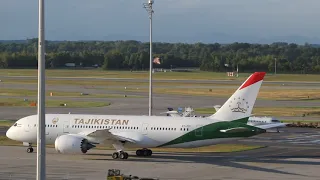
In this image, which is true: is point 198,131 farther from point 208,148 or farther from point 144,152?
point 208,148

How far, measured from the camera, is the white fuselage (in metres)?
50.7

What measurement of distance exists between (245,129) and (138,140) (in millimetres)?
7890

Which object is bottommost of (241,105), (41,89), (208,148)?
(208,148)

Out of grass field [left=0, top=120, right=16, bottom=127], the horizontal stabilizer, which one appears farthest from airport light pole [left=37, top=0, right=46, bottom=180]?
grass field [left=0, top=120, right=16, bottom=127]

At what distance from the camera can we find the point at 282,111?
315ft

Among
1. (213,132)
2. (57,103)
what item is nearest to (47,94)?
(57,103)

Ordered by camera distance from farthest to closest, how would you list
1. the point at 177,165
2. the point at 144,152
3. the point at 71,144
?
the point at 144,152, the point at 71,144, the point at 177,165

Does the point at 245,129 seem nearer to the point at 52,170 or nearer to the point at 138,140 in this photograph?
the point at 138,140

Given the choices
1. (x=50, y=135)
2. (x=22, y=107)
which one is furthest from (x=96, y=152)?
(x=22, y=107)

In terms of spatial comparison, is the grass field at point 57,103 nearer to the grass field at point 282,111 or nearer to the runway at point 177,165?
the grass field at point 282,111

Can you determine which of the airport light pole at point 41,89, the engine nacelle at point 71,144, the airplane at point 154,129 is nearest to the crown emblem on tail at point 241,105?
the airplane at point 154,129

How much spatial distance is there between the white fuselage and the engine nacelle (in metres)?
2.58

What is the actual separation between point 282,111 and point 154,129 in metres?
48.0

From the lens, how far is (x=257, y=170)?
4612 centimetres
